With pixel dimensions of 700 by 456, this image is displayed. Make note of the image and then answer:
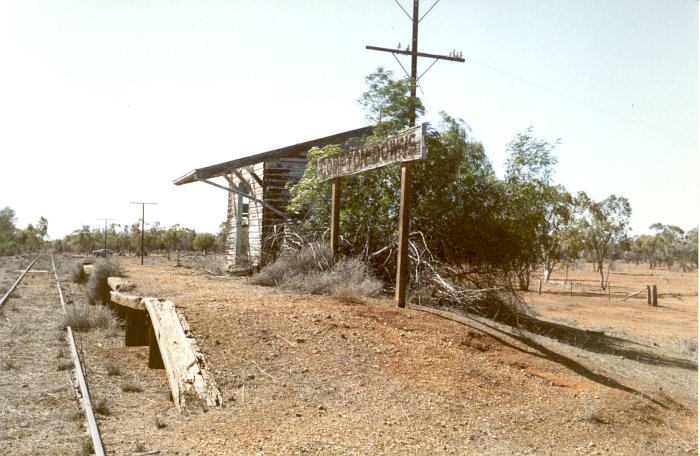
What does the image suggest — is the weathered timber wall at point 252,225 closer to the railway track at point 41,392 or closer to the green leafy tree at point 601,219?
the railway track at point 41,392

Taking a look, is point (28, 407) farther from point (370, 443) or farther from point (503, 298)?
point (503, 298)

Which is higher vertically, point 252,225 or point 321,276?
point 252,225

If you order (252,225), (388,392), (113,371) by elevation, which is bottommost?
(113,371)

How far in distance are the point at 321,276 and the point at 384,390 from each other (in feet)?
15.1

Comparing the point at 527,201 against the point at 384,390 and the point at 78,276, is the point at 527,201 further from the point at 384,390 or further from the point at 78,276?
the point at 78,276

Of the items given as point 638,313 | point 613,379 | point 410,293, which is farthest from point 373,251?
point 638,313

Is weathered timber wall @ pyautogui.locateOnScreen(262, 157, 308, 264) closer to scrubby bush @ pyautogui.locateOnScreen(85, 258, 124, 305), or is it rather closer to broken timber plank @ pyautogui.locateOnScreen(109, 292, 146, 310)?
scrubby bush @ pyautogui.locateOnScreen(85, 258, 124, 305)

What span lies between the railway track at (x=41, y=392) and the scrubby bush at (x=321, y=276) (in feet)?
11.8

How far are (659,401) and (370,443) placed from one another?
3.73 metres

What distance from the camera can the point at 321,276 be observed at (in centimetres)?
1027

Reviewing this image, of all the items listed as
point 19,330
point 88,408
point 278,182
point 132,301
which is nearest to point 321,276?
point 132,301

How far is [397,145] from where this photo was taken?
8578mm

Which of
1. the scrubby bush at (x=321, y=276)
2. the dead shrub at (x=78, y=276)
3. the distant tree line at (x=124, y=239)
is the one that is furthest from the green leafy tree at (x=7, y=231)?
the scrubby bush at (x=321, y=276)

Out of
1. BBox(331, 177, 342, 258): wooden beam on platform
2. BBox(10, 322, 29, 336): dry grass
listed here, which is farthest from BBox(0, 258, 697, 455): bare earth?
BBox(10, 322, 29, 336): dry grass
